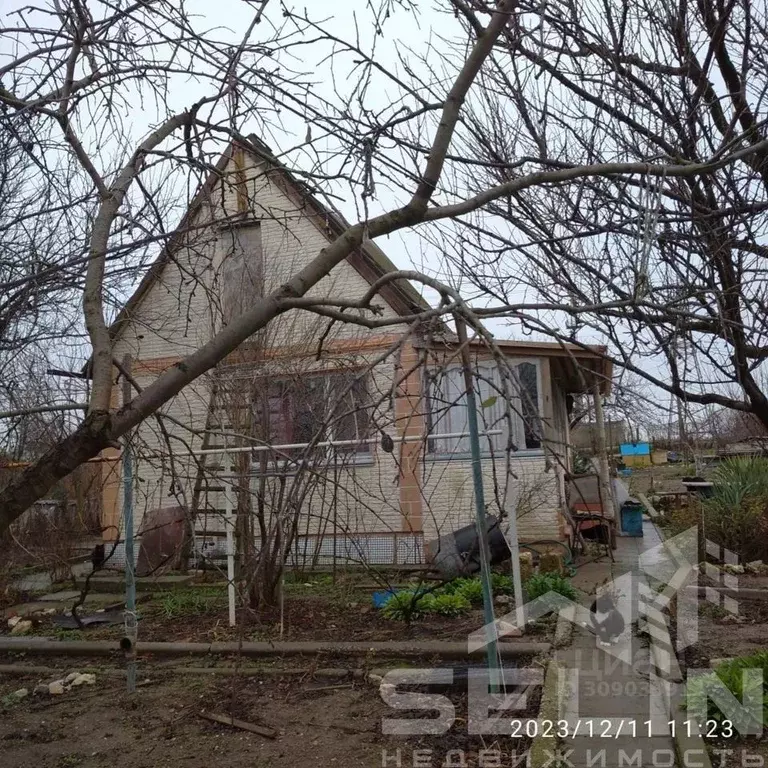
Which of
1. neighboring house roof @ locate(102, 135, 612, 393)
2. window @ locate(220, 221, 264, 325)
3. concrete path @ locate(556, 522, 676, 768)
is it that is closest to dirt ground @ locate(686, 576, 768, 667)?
concrete path @ locate(556, 522, 676, 768)

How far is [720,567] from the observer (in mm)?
9078

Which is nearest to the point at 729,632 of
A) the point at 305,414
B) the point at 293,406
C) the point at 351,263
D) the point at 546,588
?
the point at 546,588

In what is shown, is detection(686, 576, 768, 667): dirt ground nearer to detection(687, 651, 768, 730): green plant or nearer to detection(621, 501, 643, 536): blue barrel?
detection(687, 651, 768, 730): green plant

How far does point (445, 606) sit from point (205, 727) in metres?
2.89

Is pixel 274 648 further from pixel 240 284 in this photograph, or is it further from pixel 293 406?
pixel 240 284

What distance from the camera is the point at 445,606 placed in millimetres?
7117

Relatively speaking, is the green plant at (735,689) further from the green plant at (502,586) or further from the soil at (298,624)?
the green plant at (502,586)

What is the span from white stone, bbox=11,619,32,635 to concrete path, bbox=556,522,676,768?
5477mm

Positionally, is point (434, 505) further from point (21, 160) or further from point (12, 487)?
point (12, 487)

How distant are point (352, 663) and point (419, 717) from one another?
130 cm

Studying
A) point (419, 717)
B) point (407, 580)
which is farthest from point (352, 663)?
point (407, 580)

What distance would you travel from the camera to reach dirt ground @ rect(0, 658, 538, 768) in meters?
4.29

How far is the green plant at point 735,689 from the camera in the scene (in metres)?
4.04

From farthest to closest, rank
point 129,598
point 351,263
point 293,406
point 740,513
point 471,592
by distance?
point 351,263 → point 740,513 → point 293,406 → point 471,592 → point 129,598
